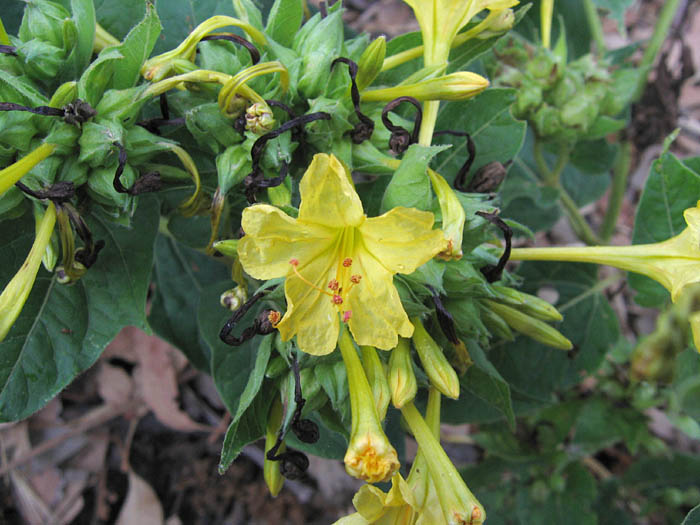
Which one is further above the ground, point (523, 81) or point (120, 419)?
point (523, 81)

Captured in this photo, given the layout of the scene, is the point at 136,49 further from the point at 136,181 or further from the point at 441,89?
the point at 441,89

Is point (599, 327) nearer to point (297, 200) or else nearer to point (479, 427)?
point (479, 427)

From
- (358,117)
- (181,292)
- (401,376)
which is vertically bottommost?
(181,292)

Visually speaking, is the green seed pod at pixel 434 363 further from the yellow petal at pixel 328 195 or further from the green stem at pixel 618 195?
the green stem at pixel 618 195

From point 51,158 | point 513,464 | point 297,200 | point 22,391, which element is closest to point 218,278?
point 297,200

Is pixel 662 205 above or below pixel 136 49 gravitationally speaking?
below

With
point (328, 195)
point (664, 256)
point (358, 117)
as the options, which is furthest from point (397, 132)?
point (664, 256)

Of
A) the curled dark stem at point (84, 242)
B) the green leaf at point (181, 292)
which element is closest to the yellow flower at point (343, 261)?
the curled dark stem at point (84, 242)
